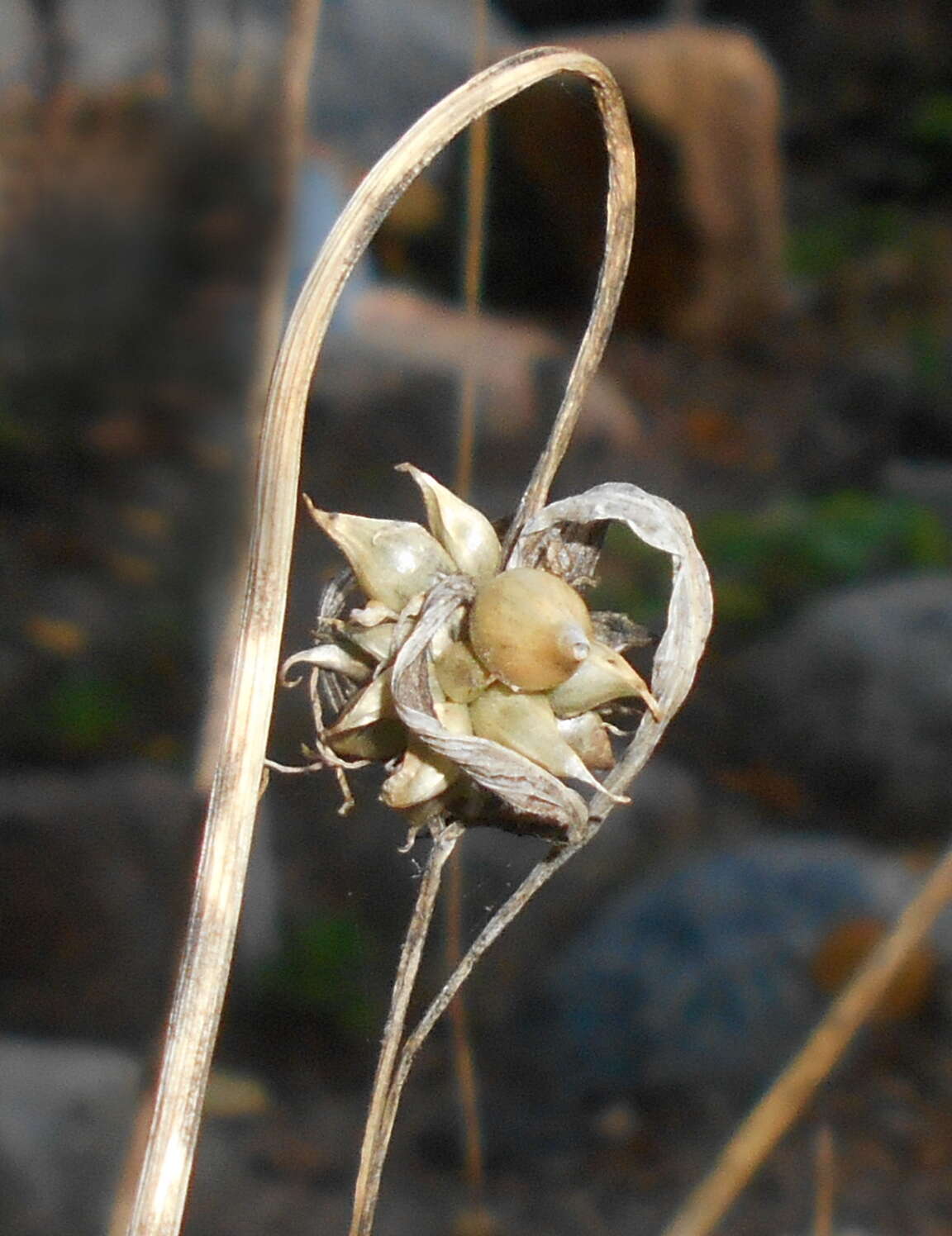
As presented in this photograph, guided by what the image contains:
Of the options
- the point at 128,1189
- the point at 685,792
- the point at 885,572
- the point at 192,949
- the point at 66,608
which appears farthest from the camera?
the point at 885,572

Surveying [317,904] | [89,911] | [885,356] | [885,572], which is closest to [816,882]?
[317,904]

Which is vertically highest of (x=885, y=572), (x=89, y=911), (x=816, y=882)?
(x=885, y=572)

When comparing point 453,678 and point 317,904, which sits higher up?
point 453,678

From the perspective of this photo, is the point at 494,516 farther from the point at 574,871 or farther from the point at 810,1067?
the point at 810,1067

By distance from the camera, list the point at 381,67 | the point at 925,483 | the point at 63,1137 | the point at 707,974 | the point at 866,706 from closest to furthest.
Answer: the point at 63,1137, the point at 707,974, the point at 866,706, the point at 925,483, the point at 381,67

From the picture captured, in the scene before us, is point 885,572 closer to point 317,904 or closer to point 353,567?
point 317,904

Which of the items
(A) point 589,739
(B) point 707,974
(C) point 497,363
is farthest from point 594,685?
(C) point 497,363

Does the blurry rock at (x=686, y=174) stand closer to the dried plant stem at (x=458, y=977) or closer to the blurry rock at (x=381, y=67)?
the blurry rock at (x=381, y=67)
